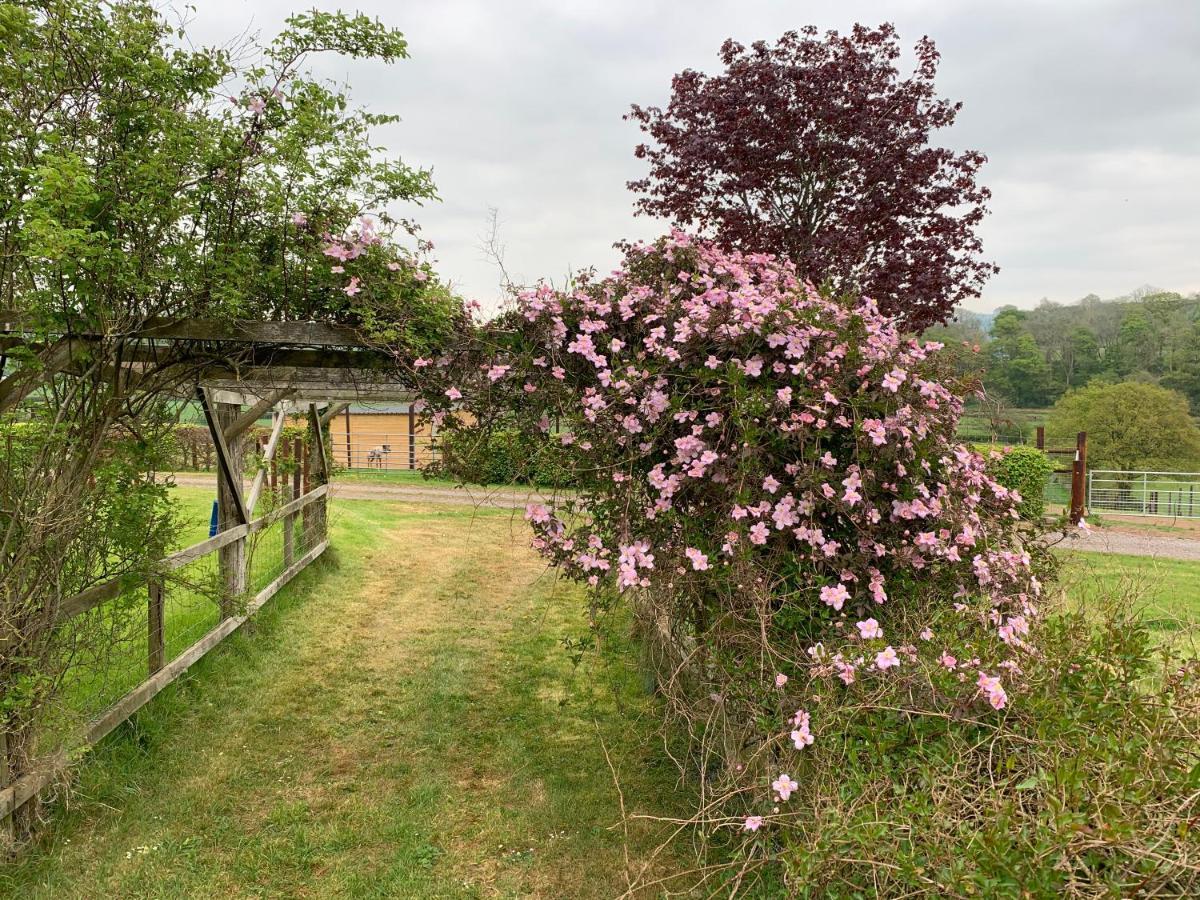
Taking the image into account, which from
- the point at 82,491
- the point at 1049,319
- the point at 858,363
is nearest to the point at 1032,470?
the point at 858,363

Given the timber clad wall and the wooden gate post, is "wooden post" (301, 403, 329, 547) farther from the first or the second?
the timber clad wall

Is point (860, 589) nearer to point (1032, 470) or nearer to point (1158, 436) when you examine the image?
point (1032, 470)

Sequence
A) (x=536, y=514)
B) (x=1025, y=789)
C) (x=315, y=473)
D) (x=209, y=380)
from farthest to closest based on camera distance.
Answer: (x=315, y=473) < (x=209, y=380) < (x=536, y=514) < (x=1025, y=789)

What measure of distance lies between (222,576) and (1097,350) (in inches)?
2209

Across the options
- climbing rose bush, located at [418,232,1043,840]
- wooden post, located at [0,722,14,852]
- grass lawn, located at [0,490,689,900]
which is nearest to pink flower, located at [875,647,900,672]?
climbing rose bush, located at [418,232,1043,840]

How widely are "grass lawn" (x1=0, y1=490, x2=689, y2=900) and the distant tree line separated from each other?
32.5 meters

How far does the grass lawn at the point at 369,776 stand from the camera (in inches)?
134

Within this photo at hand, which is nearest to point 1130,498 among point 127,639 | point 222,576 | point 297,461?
point 297,461

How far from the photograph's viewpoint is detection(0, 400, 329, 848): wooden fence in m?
3.49

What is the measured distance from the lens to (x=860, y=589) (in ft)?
9.78

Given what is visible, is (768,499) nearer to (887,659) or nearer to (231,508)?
(887,659)

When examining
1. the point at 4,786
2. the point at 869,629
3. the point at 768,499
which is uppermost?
the point at 768,499

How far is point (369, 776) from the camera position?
4.42 metres

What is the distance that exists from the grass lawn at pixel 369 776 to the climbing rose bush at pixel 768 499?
0.82 m
